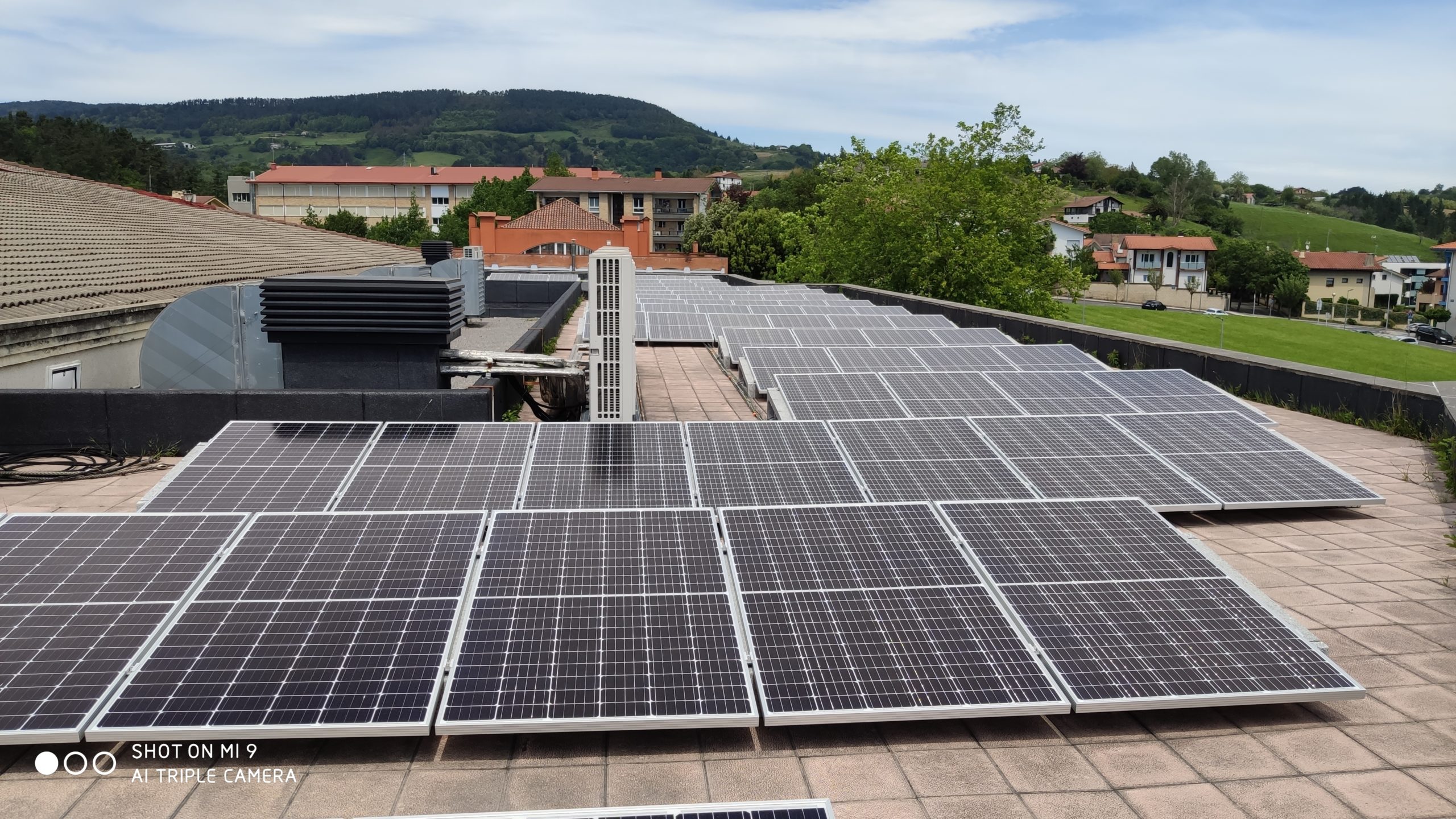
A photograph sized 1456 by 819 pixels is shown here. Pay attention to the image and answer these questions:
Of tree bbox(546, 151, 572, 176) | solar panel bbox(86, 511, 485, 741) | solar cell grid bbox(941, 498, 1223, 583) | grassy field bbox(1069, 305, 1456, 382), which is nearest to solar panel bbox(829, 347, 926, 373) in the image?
solar cell grid bbox(941, 498, 1223, 583)

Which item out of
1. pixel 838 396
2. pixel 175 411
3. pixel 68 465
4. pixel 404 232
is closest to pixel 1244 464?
pixel 838 396

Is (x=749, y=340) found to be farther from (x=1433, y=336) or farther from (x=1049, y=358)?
(x=1433, y=336)

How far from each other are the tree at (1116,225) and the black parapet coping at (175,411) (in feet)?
484

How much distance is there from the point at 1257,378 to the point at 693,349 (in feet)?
35.9

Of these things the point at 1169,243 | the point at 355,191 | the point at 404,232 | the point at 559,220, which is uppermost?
the point at 355,191

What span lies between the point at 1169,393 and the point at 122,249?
2294cm

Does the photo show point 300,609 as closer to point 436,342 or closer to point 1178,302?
point 436,342

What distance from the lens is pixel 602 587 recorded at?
5.18 metres

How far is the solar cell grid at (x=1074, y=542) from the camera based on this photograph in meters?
5.59

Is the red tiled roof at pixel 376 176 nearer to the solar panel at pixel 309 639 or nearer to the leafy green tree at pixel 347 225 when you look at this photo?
the leafy green tree at pixel 347 225

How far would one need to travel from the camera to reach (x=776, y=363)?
47.7 feet

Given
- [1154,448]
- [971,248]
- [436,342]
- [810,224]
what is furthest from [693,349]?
[810,224]

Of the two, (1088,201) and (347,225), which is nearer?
(347,225)

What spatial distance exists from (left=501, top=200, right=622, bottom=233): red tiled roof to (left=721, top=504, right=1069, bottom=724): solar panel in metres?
59.6
